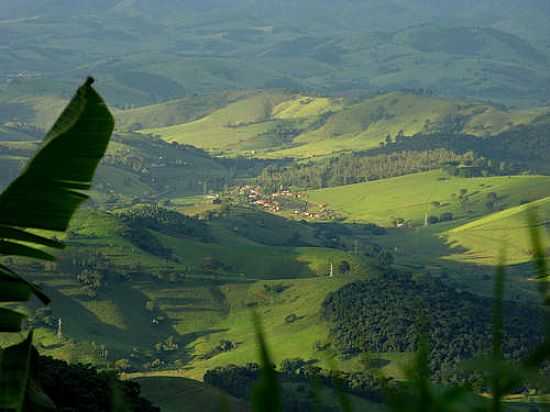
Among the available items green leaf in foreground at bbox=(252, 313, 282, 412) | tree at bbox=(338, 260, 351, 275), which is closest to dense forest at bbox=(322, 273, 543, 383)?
tree at bbox=(338, 260, 351, 275)

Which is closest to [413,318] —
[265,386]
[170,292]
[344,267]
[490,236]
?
[344,267]

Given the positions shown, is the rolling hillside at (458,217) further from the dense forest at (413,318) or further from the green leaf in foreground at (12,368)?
the green leaf in foreground at (12,368)

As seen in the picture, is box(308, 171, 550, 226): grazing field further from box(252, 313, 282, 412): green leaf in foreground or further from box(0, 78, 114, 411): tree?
box(252, 313, 282, 412): green leaf in foreground

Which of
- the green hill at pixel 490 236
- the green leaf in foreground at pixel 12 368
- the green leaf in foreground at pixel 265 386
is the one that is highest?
the green leaf in foreground at pixel 265 386

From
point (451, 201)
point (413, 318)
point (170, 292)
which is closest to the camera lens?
point (413, 318)

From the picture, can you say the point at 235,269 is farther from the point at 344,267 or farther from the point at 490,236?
the point at 490,236

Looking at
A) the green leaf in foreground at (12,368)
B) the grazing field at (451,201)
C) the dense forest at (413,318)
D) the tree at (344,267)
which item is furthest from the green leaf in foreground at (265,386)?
the grazing field at (451,201)

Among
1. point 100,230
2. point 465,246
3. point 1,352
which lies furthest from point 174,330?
point 1,352

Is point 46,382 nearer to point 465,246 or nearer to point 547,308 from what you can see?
point 547,308
